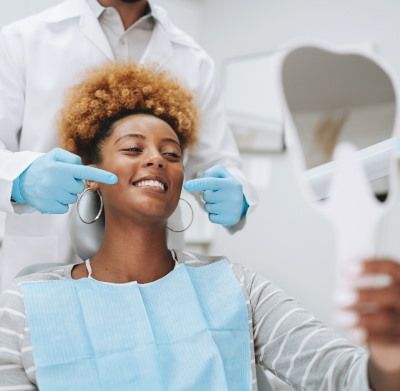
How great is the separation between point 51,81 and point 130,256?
0.60 metres

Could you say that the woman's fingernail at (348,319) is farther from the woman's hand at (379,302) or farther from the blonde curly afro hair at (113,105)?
the blonde curly afro hair at (113,105)

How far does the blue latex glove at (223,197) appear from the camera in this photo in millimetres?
1462

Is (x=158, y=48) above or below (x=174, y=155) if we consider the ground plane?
above

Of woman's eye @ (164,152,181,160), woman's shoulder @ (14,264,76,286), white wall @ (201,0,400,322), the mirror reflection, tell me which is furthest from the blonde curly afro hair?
white wall @ (201,0,400,322)

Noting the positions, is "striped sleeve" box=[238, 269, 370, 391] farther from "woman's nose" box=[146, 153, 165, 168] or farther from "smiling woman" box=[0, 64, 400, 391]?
"woman's nose" box=[146, 153, 165, 168]

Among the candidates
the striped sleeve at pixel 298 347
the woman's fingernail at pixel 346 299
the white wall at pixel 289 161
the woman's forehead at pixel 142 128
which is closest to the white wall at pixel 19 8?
the white wall at pixel 289 161

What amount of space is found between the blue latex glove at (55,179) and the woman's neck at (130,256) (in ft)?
0.50

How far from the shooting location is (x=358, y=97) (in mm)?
738

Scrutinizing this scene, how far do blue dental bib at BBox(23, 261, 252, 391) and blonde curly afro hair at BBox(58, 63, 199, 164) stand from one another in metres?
0.39

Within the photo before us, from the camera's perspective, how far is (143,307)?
129 cm

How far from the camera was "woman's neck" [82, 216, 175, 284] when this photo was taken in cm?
140

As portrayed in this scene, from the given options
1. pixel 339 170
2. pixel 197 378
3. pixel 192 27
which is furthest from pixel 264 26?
pixel 339 170

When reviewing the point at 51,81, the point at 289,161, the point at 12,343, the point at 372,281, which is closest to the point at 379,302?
the point at 372,281

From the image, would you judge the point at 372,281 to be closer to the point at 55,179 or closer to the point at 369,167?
the point at 369,167
